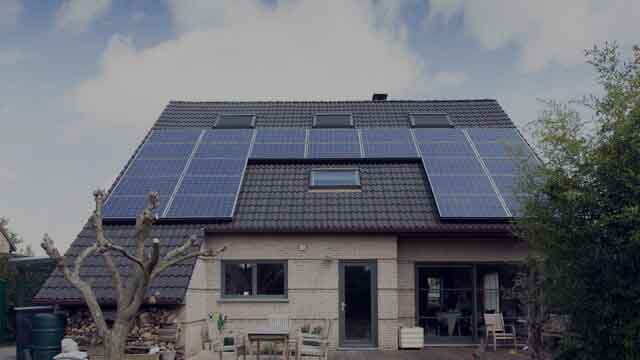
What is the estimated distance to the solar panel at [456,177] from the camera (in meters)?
17.1

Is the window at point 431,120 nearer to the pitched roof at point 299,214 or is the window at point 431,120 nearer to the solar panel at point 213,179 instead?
the pitched roof at point 299,214

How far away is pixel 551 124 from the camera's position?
9.81 m

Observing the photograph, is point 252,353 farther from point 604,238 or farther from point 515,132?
point 515,132

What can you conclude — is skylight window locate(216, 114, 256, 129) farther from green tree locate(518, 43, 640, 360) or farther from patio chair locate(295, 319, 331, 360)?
green tree locate(518, 43, 640, 360)

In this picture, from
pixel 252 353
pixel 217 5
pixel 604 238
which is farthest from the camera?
pixel 252 353

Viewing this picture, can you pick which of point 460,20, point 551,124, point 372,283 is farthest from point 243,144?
point 551,124

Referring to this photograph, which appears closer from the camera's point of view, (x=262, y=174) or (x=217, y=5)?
(x=217, y=5)

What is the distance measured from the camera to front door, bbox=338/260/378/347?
17078 mm

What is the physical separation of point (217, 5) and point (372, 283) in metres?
7.45

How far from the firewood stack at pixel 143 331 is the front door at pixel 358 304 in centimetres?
422

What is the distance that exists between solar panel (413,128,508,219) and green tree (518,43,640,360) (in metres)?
7.14

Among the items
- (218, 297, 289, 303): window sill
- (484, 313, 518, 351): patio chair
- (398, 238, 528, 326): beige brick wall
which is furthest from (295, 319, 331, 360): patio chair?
(484, 313, 518, 351): patio chair

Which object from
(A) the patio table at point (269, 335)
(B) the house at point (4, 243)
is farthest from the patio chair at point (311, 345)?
(B) the house at point (4, 243)

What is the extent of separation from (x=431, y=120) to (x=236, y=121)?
250 inches
